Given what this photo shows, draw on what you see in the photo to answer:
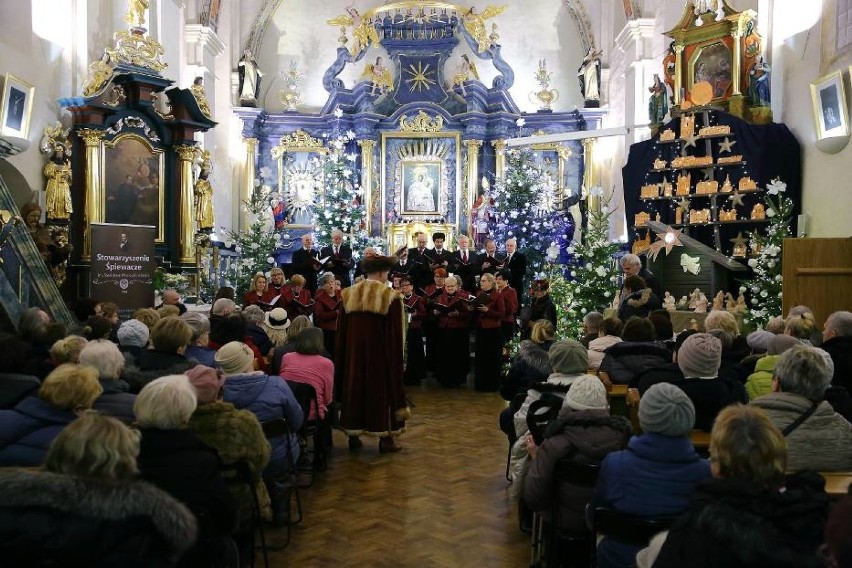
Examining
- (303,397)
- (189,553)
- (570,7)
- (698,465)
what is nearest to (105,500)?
(189,553)

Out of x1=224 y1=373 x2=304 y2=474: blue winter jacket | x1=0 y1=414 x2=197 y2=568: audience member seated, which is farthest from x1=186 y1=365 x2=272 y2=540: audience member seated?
x1=0 y1=414 x2=197 y2=568: audience member seated

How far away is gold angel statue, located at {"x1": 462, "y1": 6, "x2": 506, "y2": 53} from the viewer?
19016 mm

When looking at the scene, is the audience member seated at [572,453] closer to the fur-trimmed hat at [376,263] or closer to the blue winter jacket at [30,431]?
the blue winter jacket at [30,431]

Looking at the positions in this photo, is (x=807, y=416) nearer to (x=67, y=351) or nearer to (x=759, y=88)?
(x=67, y=351)

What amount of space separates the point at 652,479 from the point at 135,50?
36.2ft

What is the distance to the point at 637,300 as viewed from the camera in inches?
329

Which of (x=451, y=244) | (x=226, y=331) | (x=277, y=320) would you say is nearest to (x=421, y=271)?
(x=277, y=320)

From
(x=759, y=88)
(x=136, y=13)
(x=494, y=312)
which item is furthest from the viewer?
(x=136, y=13)

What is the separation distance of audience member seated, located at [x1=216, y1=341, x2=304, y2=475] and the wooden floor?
0.61 m

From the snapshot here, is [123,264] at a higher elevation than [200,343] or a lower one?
higher

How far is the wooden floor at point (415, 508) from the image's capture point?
15.9ft

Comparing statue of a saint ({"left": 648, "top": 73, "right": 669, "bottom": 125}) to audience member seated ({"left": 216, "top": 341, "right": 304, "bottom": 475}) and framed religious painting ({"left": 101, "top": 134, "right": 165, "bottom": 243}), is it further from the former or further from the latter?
audience member seated ({"left": 216, "top": 341, "right": 304, "bottom": 475})

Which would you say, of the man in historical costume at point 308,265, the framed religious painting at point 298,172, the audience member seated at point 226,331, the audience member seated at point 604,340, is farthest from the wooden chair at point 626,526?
the framed religious painting at point 298,172

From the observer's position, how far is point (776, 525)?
7.70 feet
